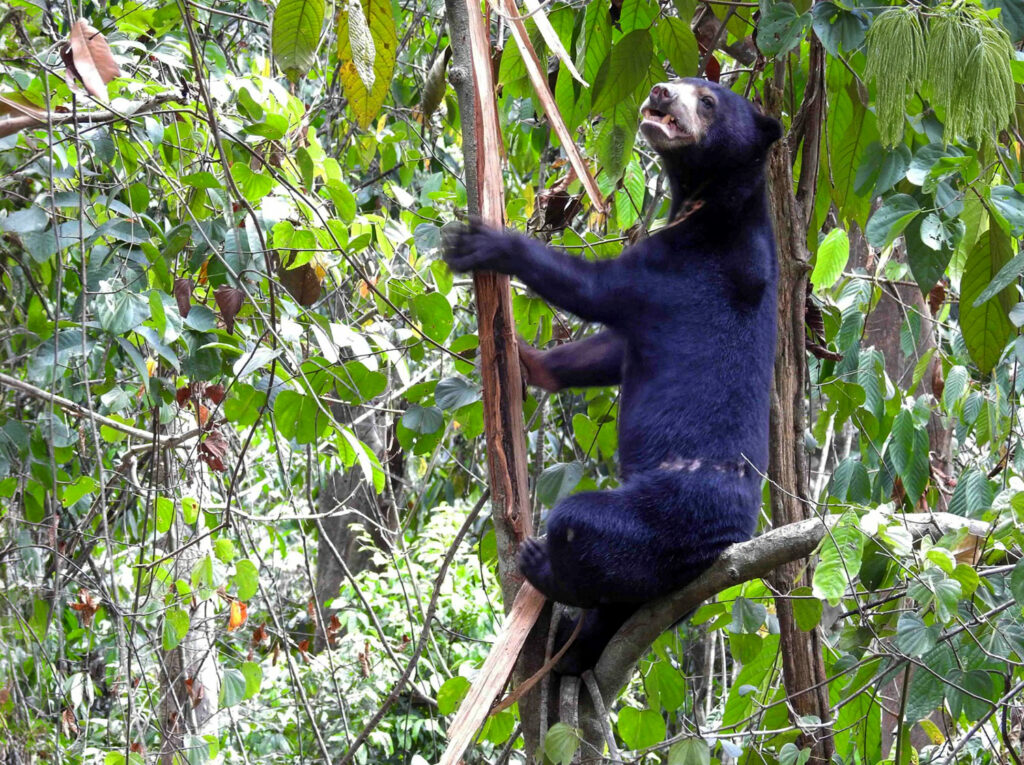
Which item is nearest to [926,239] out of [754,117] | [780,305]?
[780,305]

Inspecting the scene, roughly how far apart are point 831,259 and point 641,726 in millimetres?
1555

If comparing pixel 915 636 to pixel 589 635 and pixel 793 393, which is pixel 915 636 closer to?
pixel 589 635

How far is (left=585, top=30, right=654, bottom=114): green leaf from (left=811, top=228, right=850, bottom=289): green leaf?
30.1 inches

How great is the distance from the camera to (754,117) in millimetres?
3426

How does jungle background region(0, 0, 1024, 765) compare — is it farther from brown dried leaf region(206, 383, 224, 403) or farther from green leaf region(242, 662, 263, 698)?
brown dried leaf region(206, 383, 224, 403)

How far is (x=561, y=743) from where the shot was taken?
2.30m

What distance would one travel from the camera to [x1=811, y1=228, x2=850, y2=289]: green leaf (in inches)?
124

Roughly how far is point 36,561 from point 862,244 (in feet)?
13.3

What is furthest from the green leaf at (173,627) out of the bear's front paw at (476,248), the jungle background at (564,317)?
the bear's front paw at (476,248)

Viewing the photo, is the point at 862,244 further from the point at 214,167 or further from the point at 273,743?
the point at 273,743

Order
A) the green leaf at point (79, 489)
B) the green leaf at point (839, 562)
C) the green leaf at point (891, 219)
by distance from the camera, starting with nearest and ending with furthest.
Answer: the green leaf at point (839, 562) → the green leaf at point (891, 219) → the green leaf at point (79, 489)

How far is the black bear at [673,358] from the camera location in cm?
276

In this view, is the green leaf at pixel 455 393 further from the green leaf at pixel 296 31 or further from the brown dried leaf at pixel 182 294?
the green leaf at pixel 296 31

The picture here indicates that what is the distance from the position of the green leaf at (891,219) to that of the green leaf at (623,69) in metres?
0.87
